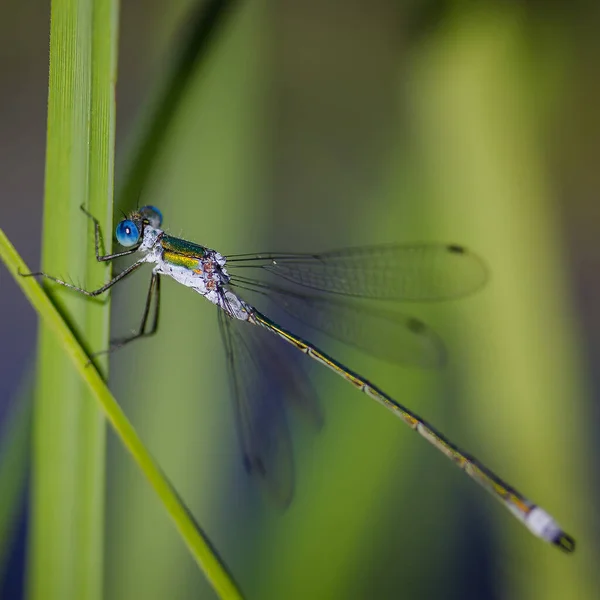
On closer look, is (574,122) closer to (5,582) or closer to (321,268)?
(321,268)

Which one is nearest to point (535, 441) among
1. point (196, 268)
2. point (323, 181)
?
point (196, 268)

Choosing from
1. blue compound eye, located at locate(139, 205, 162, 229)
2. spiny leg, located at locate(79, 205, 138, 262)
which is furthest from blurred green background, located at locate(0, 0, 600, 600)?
spiny leg, located at locate(79, 205, 138, 262)

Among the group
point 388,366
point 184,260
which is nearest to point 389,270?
point 388,366

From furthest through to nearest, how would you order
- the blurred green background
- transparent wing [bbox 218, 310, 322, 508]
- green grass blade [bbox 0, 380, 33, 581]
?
transparent wing [bbox 218, 310, 322, 508] < the blurred green background < green grass blade [bbox 0, 380, 33, 581]

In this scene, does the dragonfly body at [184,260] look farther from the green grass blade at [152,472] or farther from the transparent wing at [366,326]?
the green grass blade at [152,472]

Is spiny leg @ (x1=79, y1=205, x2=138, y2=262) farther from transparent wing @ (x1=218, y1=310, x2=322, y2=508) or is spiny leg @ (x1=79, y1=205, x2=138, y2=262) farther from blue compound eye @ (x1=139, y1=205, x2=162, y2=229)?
transparent wing @ (x1=218, y1=310, x2=322, y2=508)

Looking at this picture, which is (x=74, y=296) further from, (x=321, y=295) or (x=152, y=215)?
(x=321, y=295)

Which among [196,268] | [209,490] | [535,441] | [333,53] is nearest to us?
[209,490]
